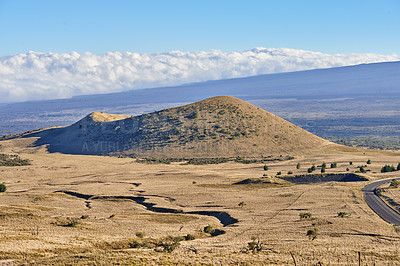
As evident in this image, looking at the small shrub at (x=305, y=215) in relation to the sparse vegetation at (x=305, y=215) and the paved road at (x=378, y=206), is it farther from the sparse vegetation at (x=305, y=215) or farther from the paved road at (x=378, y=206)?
the paved road at (x=378, y=206)

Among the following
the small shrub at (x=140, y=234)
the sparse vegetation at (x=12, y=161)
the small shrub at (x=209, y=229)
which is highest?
Answer: the small shrub at (x=140, y=234)

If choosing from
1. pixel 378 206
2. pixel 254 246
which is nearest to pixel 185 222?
pixel 254 246

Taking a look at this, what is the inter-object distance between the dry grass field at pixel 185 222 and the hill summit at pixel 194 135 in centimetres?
2756

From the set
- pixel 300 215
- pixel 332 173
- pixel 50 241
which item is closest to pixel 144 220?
pixel 50 241

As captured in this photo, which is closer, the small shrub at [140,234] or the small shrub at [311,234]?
the small shrub at [311,234]

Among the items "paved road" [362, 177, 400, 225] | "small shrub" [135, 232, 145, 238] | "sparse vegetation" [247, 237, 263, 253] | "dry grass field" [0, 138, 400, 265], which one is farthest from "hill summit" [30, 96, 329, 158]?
"sparse vegetation" [247, 237, 263, 253]

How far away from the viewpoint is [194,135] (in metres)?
91.6

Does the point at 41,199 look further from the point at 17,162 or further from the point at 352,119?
the point at 352,119

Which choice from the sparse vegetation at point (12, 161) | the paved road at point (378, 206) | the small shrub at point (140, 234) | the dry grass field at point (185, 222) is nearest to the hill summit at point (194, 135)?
the sparse vegetation at point (12, 161)

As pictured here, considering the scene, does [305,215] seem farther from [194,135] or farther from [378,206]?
[194,135]

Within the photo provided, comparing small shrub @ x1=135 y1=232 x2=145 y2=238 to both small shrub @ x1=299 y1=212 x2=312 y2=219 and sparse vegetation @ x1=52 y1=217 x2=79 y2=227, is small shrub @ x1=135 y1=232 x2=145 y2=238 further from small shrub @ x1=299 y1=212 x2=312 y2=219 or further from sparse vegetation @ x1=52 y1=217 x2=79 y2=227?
small shrub @ x1=299 y1=212 x2=312 y2=219

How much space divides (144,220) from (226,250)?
10486 mm

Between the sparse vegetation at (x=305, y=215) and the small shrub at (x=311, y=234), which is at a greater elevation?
the small shrub at (x=311, y=234)

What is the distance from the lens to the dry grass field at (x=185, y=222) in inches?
833
